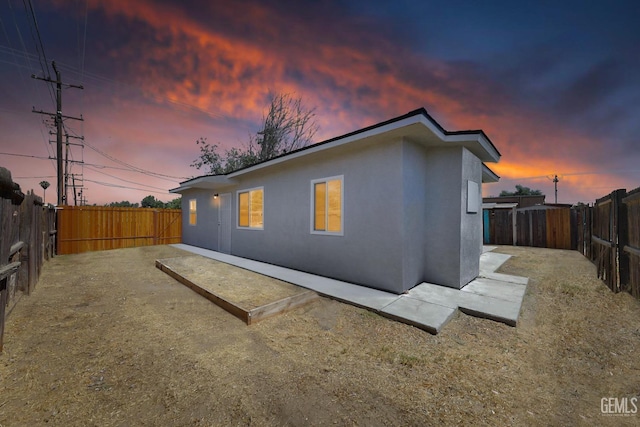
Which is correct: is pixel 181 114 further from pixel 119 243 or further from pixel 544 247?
pixel 544 247

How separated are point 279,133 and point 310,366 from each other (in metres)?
16.9

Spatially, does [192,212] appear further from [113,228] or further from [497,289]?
[497,289]

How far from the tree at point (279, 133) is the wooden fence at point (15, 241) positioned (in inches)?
433

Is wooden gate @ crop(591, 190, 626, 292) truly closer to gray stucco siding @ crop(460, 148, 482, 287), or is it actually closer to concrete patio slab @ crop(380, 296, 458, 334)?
gray stucco siding @ crop(460, 148, 482, 287)

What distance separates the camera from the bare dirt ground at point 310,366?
1795mm

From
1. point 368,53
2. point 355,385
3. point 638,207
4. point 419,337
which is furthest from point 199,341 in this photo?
point 368,53

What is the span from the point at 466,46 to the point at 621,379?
7294 mm

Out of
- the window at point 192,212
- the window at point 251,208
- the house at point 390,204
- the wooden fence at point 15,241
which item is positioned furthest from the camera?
the window at point 192,212

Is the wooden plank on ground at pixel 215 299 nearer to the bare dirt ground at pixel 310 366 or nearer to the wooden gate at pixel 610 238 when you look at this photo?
the bare dirt ground at pixel 310 366

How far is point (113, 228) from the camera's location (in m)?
11.2

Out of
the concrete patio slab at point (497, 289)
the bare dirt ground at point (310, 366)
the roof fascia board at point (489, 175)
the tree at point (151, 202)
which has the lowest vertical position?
the bare dirt ground at point (310, 366)

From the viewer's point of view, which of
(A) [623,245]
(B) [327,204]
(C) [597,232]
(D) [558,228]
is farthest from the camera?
(D) [558,228]

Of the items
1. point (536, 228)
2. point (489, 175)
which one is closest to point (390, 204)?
point (489, 175)

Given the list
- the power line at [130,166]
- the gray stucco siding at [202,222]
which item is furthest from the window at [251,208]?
the power line at [130,166]
